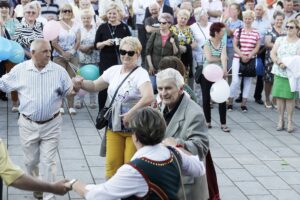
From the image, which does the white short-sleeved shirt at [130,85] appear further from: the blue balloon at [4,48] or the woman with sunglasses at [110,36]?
the woman with sunglasses at [110,36]

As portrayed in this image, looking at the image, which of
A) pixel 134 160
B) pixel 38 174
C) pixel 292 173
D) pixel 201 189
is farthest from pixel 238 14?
pixel 134 160

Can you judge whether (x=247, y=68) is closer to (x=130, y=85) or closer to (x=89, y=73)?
(x=89, y=73)

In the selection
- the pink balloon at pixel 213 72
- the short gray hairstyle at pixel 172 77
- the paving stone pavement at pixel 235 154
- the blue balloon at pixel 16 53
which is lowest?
the paving stone pavement at pixel 235 154

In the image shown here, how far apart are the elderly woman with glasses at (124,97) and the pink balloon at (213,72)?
3.58m

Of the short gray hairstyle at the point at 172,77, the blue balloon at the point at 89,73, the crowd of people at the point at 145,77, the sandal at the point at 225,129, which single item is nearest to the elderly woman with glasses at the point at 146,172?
the crowd of people at the point at 145,77

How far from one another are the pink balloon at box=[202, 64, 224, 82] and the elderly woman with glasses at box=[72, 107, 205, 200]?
613 centimetres

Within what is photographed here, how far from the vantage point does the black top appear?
11.4 meters

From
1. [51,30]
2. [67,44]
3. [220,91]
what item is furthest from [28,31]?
[220,91]

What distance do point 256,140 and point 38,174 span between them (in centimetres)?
419

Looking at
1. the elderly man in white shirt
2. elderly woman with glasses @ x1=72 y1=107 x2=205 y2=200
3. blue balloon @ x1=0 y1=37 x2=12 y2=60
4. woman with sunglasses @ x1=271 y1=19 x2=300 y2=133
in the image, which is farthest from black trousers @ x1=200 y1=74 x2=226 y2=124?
elderly woman with glasses @ x1=72 y1=107 x2=205 y2=200

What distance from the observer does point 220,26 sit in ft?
36.4

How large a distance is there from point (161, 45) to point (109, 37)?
0.93 m

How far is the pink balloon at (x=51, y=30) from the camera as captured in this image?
436 inches

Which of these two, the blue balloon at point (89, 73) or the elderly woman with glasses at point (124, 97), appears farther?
the blue balloon at point (89, 73)
